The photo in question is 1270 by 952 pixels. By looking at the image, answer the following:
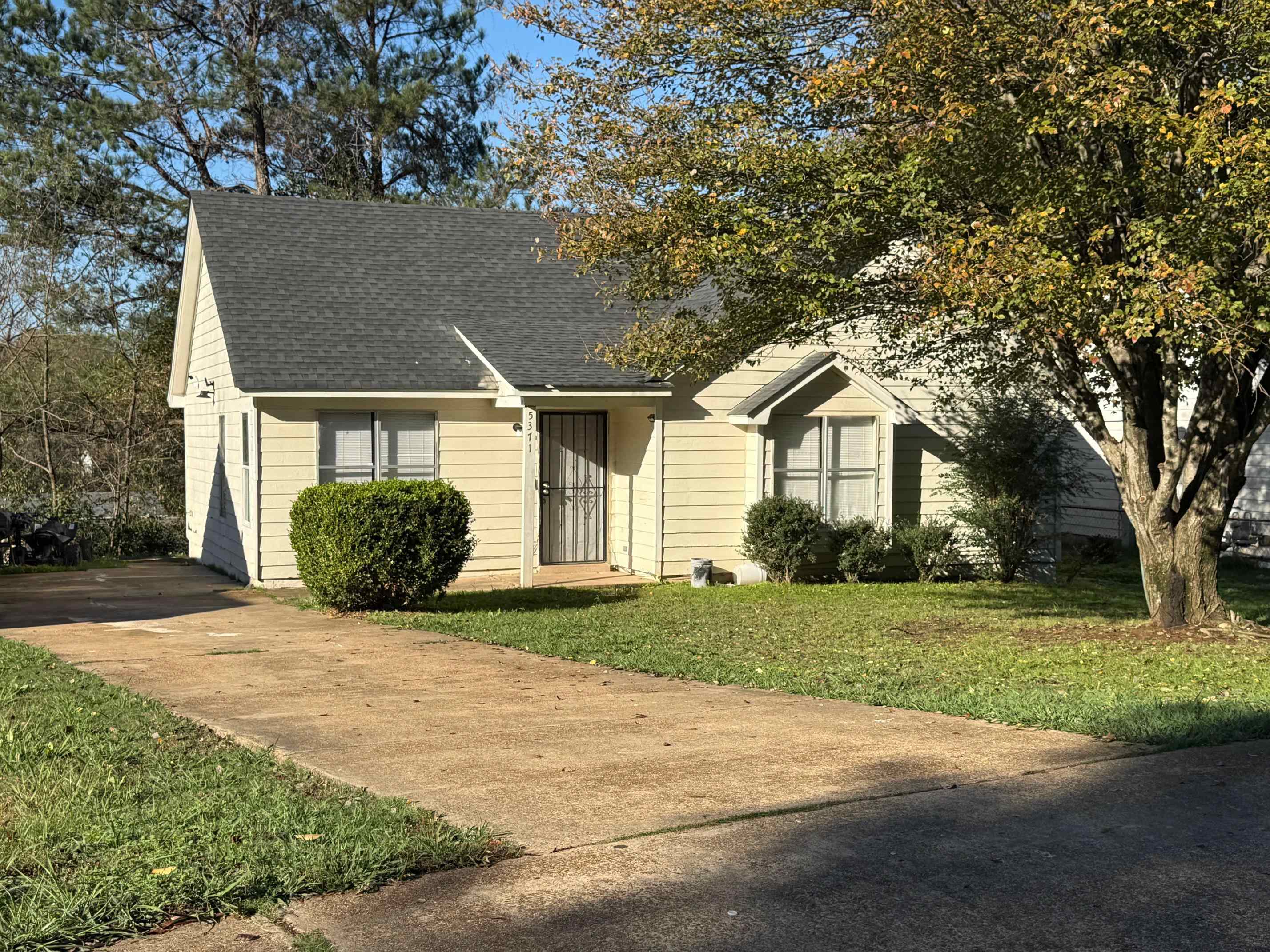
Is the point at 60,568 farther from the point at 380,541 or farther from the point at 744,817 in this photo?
the point at 744,817

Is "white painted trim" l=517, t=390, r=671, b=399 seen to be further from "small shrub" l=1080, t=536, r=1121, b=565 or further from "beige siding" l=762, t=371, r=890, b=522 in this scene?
"small shrub" l=1080, t=536, r=1121, b=565

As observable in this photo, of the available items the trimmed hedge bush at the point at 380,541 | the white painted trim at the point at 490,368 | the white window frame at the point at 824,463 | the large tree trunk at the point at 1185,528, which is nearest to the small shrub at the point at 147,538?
the white painted trim at the point at 490,368

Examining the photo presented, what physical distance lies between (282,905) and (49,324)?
22.2 metres

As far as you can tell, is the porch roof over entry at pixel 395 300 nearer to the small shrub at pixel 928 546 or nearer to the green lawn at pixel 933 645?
the green lawn at pixel 933 645

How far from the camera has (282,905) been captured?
4609mm

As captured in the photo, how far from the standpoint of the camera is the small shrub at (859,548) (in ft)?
59.2

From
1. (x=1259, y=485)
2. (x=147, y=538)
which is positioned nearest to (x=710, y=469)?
(x=147, y=538)

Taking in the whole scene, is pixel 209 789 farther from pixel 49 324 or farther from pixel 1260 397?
pixel 49 324

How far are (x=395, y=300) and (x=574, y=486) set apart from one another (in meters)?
3.72

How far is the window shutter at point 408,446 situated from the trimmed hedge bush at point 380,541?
3.05m

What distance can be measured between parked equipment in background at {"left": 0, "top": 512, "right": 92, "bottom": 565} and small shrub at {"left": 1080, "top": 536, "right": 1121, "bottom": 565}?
1618cm

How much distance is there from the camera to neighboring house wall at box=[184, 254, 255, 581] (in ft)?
57.9

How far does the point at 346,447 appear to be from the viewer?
17.1 meters

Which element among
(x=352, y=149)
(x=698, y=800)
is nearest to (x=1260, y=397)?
(x=698, y=800)
